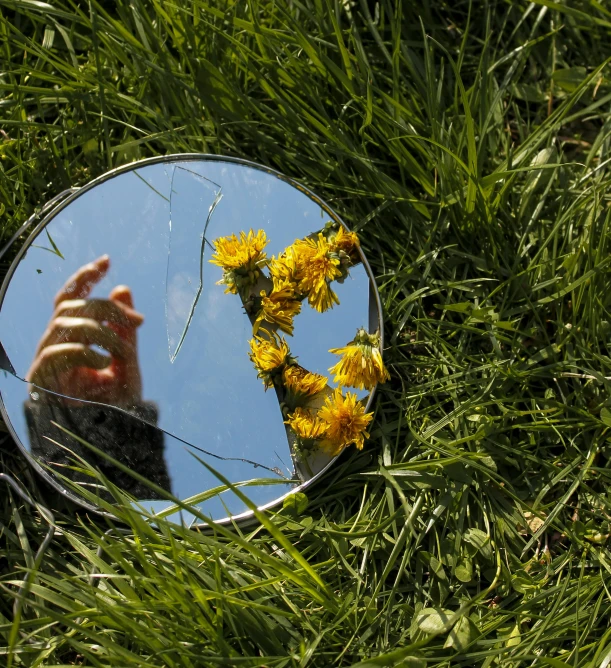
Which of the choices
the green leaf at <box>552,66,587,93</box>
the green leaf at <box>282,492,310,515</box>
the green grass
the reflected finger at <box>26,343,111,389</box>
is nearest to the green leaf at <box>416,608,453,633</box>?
the green grass

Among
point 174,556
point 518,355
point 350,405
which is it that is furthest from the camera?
point 518,355

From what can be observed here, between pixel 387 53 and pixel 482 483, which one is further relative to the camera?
pixel 387 53

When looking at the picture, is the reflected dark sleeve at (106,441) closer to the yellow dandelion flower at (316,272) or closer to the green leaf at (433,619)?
the yellow dandelion flower at (316,272)

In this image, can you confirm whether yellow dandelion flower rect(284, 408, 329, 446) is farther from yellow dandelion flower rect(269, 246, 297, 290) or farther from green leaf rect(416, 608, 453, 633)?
green leaf rect(416, 608, 453, 633)

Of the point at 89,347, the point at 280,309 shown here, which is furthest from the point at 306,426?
the point at 89,347

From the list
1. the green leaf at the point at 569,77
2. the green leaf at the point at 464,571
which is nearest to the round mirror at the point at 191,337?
the green leaf at the point at 464,571

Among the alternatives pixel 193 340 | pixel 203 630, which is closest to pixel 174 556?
pixel 203 630

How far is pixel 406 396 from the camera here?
1479 mm

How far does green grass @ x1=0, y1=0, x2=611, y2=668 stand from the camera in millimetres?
1337

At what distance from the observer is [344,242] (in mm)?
1479

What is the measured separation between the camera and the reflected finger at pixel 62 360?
57.4 inches

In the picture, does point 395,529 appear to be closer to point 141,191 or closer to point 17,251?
point 141,191

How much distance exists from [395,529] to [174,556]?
445 mm

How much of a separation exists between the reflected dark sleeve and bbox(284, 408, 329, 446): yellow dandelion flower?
276mm
